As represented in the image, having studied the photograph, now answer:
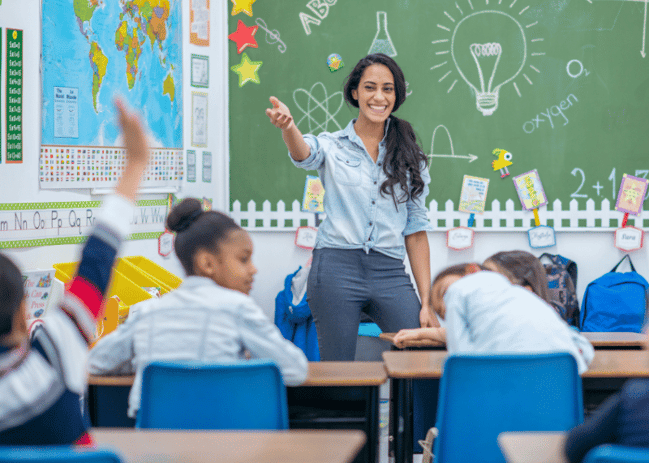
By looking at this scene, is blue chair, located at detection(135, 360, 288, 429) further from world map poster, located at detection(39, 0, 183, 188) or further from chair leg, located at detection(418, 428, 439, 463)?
world map poster, located at detection(39, 0, 183, 188)

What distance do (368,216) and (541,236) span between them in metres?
2.07

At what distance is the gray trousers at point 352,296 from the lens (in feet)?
7.80

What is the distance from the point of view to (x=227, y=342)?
1562 mm

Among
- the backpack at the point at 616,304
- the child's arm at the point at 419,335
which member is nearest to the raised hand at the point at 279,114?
the child's arm at the point at 419,335

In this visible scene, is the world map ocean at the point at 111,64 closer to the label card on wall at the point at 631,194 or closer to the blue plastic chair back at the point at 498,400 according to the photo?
the blue plastic chair back at the point at 498,400

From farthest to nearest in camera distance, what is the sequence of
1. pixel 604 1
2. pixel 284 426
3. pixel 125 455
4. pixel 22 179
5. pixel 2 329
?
pixel 604 1 → pixel 22 179 → pixel 284 426 → pixel 125 455 → pixel 2 329

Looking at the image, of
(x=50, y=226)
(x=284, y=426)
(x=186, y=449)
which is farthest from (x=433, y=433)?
(x=50, y=226)

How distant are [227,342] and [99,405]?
23.7 inches

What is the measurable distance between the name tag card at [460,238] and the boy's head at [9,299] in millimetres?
3420

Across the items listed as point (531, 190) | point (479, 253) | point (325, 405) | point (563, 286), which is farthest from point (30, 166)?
point (563, 286)

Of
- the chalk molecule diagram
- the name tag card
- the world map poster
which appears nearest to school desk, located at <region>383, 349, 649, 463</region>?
the world map poster

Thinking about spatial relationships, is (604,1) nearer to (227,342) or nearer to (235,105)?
(235,105)

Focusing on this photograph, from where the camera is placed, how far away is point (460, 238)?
421 cm

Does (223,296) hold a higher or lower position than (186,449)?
higher
